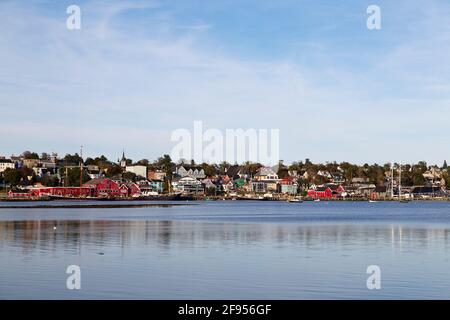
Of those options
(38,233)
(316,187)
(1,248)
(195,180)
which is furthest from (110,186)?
(1,248)

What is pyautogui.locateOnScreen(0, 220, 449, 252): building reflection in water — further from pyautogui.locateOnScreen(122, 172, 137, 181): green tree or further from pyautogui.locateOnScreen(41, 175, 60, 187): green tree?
pyautogui.locateOnScreen(122, 172, 137, 181): green tree

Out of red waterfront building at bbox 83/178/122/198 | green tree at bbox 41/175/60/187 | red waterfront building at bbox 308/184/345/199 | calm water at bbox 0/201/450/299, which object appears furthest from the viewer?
red waterfront building at bbox 308/184/345/199

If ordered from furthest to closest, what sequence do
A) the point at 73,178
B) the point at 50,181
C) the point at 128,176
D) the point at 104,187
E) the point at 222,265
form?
the point at 128,176 < the point at 50,181 < the point at 73,178 < the point at 104,187 < the point at 222,265

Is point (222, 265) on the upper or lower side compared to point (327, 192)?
lower

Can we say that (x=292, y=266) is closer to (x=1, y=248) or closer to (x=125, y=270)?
(x=125, y=270)

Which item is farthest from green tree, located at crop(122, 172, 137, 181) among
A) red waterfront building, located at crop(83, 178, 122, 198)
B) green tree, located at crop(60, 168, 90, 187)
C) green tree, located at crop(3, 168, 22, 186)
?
green tree, located at crop(3, 168, 22, 186)

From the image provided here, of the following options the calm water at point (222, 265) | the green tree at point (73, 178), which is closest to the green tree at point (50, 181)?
the green tree at point (73, 178)

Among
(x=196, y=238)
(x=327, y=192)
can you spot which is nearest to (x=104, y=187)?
(x=327, y=192)

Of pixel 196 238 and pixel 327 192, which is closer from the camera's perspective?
pixel 196 238

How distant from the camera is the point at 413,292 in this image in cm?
2097

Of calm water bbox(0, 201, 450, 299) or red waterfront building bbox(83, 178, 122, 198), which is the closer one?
calm water bbox(0, 201, 450, 299)

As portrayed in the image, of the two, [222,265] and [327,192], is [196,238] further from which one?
[327,192]

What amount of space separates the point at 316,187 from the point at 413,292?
177 m

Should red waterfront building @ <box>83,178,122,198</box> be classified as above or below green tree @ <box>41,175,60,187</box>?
below
